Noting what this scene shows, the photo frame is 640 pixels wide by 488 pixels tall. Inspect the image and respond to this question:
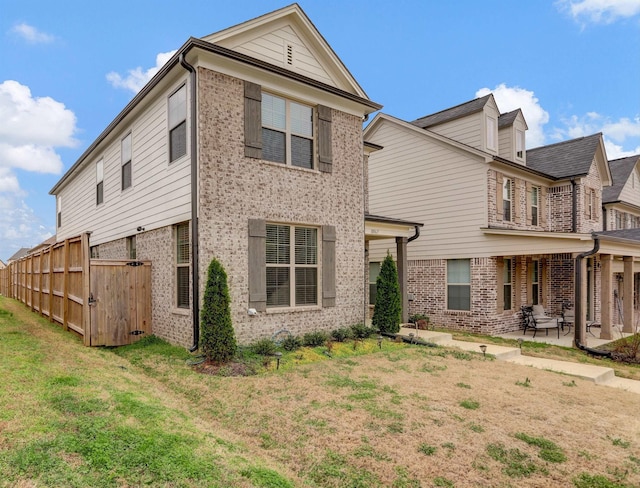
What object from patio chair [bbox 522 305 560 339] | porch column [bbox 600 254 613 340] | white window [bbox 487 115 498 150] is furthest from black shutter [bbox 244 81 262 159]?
porch column [bbox 600 254 613 340]

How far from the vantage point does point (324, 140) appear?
33.5 ft

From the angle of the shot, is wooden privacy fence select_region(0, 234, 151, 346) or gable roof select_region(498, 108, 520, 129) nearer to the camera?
wooden privacy fence select_region(0, 234, 151, 346)

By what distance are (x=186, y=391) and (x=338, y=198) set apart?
5969 millimetres

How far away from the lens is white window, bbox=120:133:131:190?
1155cm

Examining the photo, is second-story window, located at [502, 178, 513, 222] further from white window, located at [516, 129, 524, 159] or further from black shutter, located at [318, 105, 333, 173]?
black shutter, located at [318, 105, 333, 173]

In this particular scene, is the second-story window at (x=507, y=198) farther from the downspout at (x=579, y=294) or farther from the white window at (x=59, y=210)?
the white window at (x=59, y=210)

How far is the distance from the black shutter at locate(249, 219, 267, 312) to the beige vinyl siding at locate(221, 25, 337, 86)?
3.91 metres

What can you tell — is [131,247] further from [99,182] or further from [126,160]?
[99,182]

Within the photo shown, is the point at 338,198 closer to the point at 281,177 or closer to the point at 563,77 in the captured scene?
the point at 281,177

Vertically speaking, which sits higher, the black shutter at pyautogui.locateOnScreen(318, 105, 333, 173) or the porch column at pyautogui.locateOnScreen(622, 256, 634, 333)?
the black shutter at pyautogui.locateOnScreen(318, 105, 333, 173)

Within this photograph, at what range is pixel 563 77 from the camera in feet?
63.9

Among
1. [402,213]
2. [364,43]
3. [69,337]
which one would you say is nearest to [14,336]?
[69,337]

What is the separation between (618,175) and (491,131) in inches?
490

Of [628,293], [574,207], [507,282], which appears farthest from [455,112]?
[628,293]
